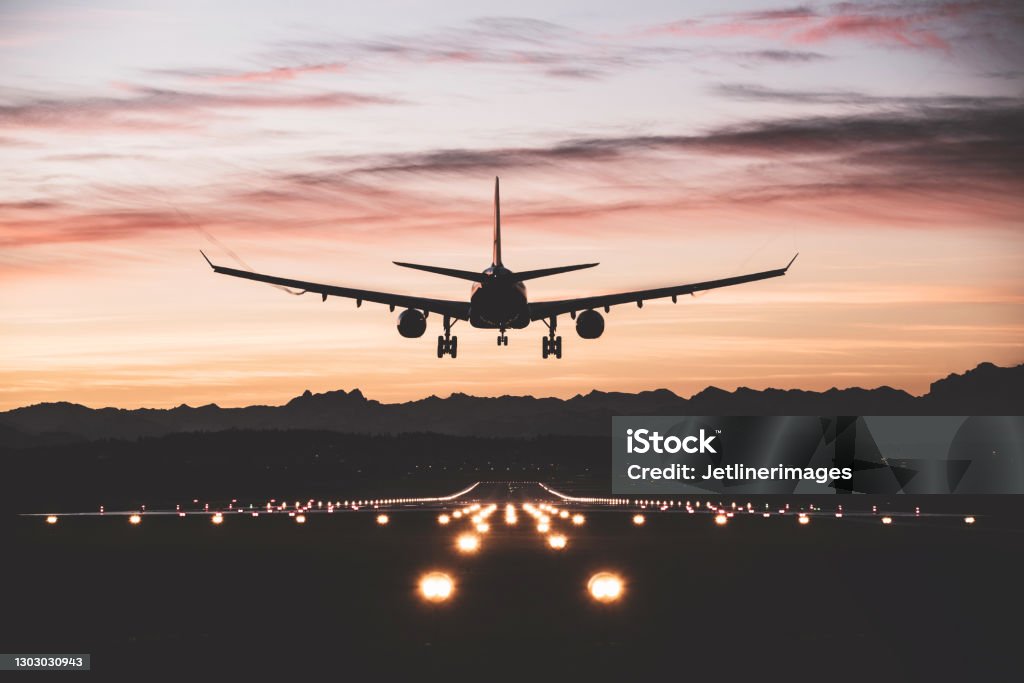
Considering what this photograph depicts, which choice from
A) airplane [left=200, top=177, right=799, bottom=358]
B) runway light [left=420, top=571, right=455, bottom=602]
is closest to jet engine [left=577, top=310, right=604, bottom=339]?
airplane [left=200, top=177, right=799, bottom=358]

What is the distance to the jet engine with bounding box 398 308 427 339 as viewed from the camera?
84.4 meters

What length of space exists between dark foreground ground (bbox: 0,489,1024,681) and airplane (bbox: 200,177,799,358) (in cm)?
1287

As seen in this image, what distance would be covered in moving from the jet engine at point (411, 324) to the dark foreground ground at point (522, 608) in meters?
13.5

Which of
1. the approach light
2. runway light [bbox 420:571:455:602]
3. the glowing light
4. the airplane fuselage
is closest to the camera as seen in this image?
runway light [bbox 420:571:455:602]

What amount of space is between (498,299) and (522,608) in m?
40.1

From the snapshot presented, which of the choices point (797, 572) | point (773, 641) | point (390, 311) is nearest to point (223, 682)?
point (773, 641)

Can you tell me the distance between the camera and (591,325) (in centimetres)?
8556

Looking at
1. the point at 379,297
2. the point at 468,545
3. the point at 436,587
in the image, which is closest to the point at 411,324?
the point at 379,297

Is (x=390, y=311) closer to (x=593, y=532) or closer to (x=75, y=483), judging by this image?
(x=593, y=532)

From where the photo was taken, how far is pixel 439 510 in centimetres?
11525

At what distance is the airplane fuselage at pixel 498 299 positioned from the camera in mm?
79562

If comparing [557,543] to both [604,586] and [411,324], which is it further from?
[604,586]

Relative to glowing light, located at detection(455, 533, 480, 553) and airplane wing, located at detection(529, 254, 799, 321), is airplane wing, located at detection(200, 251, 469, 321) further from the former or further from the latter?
glowing light, located at detection(455, 533, 480, 553)

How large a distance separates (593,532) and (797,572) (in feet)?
91.0
